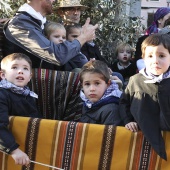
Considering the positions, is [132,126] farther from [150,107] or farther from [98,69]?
[98,69]

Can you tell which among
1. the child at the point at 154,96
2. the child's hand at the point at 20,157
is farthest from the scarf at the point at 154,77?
the child's hand at the point at 20,157

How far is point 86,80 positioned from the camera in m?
2.77

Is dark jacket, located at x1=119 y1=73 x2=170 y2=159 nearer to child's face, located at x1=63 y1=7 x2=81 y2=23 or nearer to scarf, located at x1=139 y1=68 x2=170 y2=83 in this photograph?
scarf, located at x1=139 y1=68 x2=170 y2=83

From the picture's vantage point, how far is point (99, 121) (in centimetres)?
267

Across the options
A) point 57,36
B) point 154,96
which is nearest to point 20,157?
point 154,96

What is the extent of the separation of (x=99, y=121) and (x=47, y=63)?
102 cm

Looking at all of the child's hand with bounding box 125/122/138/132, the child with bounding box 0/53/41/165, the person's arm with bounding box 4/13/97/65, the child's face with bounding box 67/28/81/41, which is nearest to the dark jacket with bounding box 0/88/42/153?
the child with bounding box 0/53/41/165

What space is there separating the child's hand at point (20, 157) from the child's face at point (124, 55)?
310 centimetres

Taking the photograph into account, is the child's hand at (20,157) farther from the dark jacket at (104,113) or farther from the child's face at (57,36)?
the child's face at (57,36)

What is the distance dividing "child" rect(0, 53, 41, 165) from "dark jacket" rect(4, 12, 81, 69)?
0.41m

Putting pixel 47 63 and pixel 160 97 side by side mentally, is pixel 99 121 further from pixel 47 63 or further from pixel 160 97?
pixel 47 63

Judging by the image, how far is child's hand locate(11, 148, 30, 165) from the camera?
2355 millimetres

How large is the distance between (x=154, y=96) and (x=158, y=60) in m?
0.21

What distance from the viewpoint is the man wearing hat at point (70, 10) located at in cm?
447
